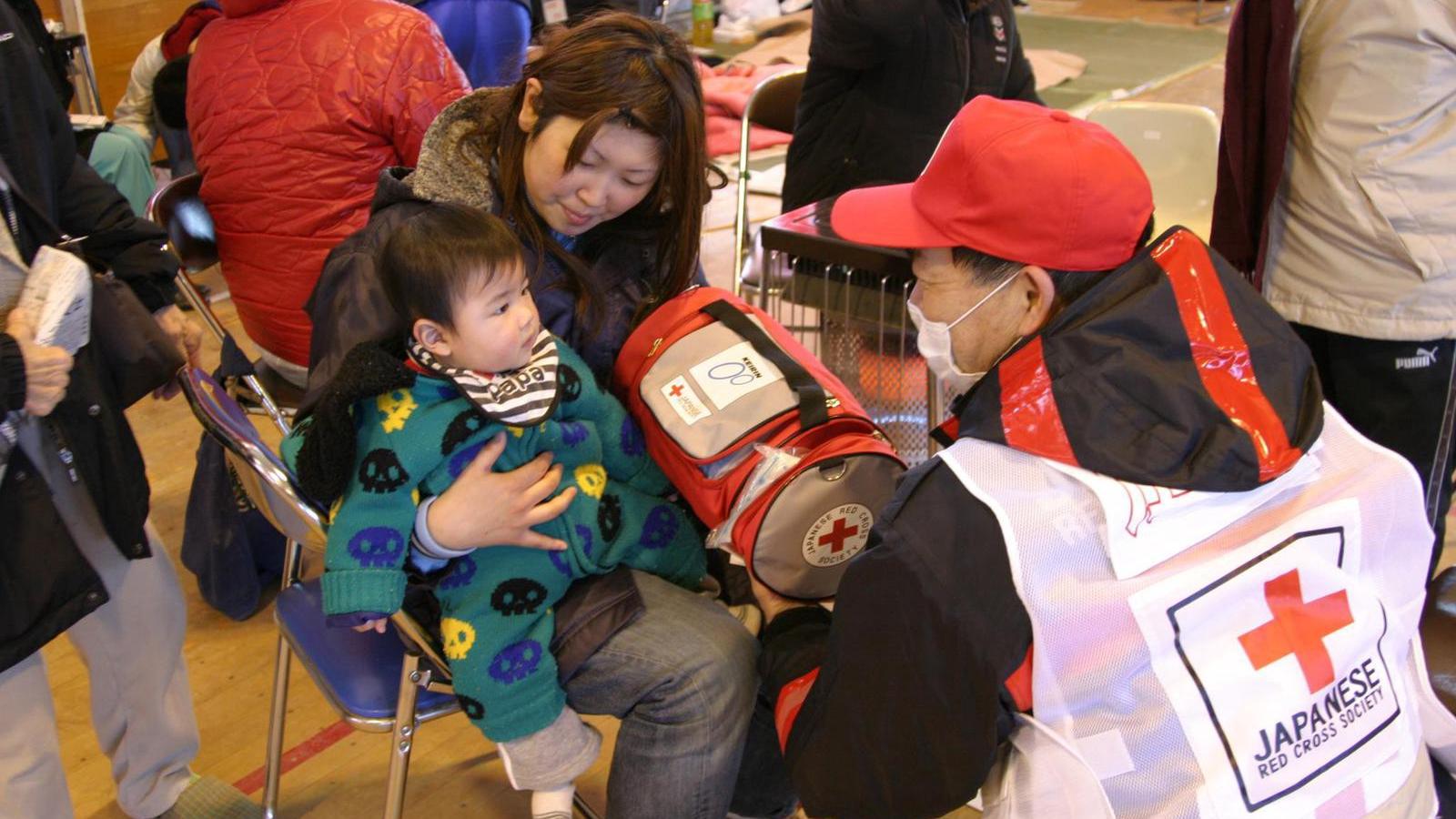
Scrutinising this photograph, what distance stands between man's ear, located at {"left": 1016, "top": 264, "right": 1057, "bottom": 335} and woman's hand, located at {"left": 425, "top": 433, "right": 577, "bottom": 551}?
2.21ft

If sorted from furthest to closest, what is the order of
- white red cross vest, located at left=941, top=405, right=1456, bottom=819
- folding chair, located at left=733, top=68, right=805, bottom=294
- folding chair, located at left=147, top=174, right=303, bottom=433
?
1. folding chair, located at left=733, top=68, right=805, bottom=294
2. folding chair, located at left=147, top=174, right=303, bottom=433
3. white red cross vest, located at left=941, top=405, right=1456, bottom=819

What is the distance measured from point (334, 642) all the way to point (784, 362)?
79cm

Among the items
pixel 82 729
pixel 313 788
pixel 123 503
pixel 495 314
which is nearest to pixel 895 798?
pixel 495 314

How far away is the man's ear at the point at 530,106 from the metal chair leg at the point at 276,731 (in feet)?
2.95

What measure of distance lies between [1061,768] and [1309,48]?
154cm

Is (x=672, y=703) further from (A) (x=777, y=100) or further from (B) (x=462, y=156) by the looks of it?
(A) (x=777, y=100)

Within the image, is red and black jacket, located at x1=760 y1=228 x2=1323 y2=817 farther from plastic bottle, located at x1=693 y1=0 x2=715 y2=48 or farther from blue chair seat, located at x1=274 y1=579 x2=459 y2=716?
plastic bottle, located at x1=693 y1=0 x2=715 y2=48

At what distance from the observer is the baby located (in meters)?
1.61

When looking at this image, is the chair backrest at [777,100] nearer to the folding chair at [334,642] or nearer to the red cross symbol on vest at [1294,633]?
the folding chair at [334,642]

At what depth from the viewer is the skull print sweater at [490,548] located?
5.32ft

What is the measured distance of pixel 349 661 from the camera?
6.20 ft

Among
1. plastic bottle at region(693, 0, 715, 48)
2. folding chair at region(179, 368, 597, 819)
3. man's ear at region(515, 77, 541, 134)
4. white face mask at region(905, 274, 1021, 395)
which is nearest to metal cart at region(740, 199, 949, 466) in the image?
man's ear at region(515, 77, 541, 134)

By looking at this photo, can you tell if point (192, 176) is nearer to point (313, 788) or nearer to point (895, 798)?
point (313, 788)

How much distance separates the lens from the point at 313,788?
2422mm
